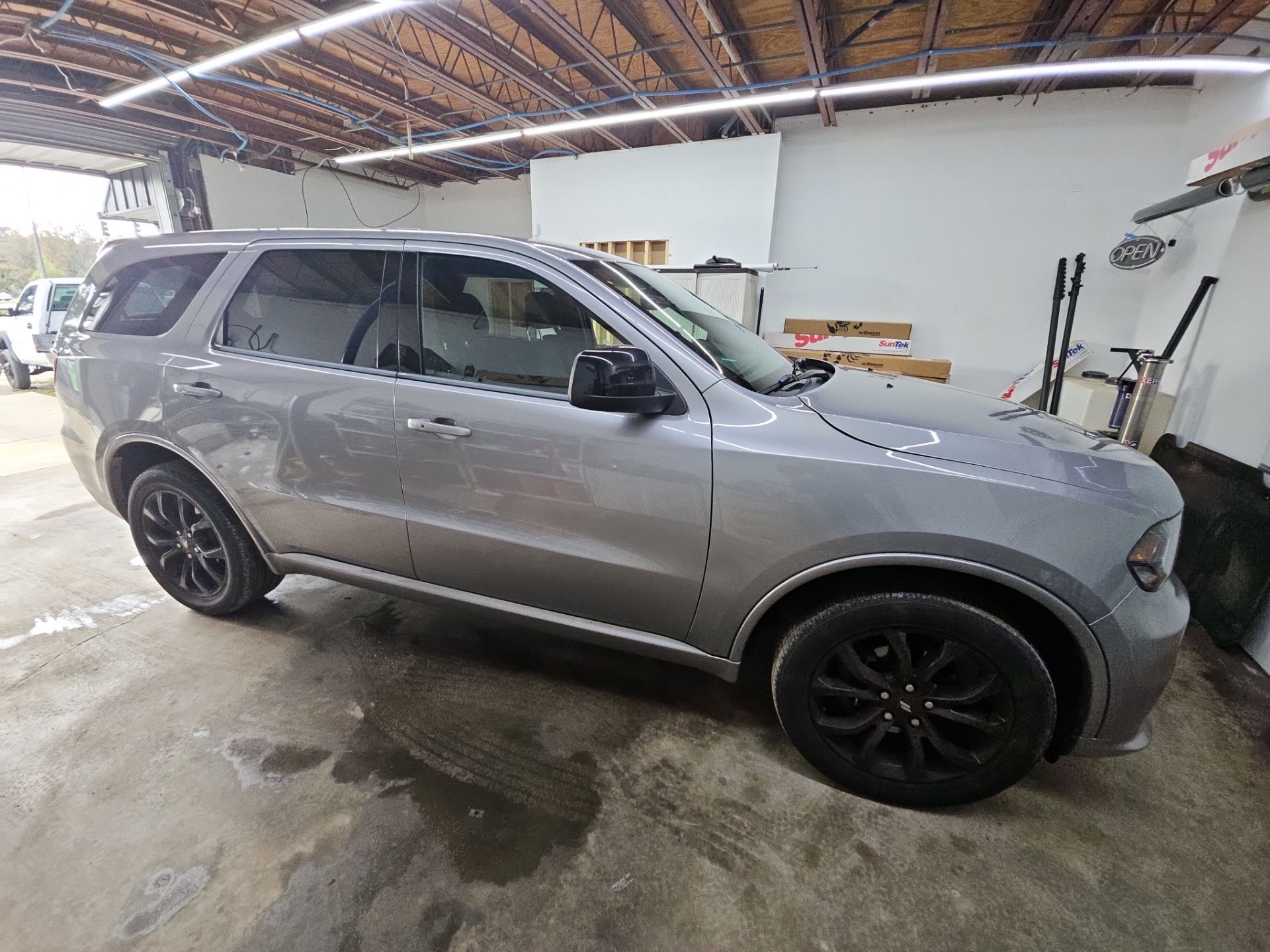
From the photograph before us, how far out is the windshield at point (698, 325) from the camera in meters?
1.63

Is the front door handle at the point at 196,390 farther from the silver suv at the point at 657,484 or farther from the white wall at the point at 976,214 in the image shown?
the white wall at the point at 976,214

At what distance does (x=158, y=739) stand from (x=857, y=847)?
90.2 inches

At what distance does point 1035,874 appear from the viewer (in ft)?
4.54

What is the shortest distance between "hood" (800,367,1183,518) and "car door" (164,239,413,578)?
1471mm

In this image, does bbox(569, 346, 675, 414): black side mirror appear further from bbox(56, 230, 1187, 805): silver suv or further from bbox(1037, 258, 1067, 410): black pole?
bbox(1037, 258, 1067, 410): black pole

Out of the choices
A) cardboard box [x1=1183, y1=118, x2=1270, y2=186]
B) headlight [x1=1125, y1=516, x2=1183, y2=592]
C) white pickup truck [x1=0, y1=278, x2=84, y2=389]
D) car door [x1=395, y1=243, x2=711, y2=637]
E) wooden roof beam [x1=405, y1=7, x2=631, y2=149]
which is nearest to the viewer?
headlight [x1=1125, y1=516, x2=1183, y2=592]

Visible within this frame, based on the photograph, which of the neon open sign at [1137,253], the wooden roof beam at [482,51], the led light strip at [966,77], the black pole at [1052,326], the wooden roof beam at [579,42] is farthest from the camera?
the black pole at [1052,326]

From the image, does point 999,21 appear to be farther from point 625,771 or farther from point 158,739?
point 158,739

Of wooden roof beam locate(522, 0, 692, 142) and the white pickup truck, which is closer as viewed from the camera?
wooden roof beam locate(522, 0, 692, 142)

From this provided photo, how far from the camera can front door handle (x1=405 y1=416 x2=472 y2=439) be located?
1625 millimetres

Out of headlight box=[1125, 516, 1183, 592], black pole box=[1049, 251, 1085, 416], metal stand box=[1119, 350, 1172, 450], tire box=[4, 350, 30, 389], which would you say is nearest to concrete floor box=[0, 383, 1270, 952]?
headlight box=[1125, 516, 1183, 592]

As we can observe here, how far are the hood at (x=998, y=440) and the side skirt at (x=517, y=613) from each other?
0.83 metres

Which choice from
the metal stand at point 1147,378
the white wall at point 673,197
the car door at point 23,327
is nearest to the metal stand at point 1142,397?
the metal stand at point 1147,378

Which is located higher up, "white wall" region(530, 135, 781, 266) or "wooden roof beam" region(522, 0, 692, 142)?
"wooden roof beam" region(522, 0, 692, 142)
